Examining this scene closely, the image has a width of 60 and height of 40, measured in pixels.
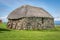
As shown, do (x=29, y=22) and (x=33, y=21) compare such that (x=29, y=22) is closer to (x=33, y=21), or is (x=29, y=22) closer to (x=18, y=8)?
(x=33, y=21)

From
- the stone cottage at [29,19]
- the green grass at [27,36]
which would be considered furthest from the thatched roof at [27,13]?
the green grass at [27,36]

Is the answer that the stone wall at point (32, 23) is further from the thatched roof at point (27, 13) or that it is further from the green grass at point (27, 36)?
the green grass at point (27, 36)

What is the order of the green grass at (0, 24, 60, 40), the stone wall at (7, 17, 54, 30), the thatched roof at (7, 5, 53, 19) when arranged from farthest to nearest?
the thatched roof at (7, 5, 53, 19), the stone wall at (7, 17, 54, 30), the green grass at (0, 24, 60, 40)

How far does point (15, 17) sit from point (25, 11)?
9.09 feet

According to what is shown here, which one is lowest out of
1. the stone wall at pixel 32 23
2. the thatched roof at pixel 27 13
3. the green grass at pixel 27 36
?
the green grass at pixel 27 36

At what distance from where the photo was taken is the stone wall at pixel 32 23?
43.2 metres

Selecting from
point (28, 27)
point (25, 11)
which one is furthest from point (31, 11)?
point (28, 27)

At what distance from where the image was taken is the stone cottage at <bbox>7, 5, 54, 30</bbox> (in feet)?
142

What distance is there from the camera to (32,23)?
43469 millimetres

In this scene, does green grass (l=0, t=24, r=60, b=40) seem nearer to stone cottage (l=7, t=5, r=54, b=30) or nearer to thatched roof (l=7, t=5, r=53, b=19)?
stone cottage (l=7, t=5, r=54, b=30)

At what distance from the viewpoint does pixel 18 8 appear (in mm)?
47719

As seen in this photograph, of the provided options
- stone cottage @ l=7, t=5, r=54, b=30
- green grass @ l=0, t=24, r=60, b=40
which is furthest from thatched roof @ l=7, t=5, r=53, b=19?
green grass @ l=0, t=24, r=60, b=40

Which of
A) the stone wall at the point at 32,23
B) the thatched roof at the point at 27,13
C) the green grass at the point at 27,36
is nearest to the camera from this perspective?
the green grass at the point at 27,36

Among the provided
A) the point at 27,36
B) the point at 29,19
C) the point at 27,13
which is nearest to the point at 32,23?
the point at 29,19
